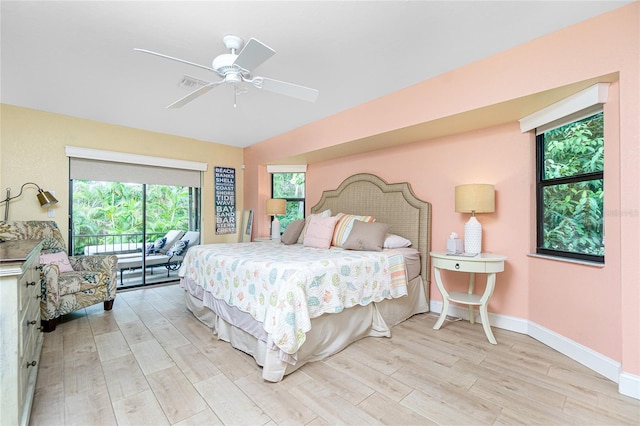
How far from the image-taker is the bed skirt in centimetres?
203

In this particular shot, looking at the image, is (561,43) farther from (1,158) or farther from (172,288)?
(1,158)

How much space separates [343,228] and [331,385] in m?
1.95

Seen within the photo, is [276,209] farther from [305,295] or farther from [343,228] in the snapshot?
[305,295]

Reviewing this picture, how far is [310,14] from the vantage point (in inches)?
74.7

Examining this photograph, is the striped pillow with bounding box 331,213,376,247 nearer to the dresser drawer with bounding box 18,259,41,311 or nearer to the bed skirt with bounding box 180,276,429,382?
the bed skirt with bounding box 180,276,429,382

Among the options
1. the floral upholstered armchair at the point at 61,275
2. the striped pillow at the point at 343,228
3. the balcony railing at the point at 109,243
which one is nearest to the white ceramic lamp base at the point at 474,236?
the striped pillow at the point at 343,228

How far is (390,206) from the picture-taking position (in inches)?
151

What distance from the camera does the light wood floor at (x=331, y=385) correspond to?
1.66 meters

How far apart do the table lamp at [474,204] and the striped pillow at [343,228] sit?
117 centimetres

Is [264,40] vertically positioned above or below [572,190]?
above

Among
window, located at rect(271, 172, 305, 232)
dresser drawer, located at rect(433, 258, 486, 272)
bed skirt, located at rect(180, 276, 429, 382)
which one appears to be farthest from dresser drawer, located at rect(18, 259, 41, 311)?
window, located at rect(271, 172, 305, 232)

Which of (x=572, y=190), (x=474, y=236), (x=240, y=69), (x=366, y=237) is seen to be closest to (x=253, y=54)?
(x=240, y=69)

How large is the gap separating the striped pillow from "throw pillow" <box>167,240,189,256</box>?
2830 millimetres

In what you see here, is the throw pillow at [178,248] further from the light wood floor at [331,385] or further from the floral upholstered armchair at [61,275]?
the light wood floor at [331,385]
